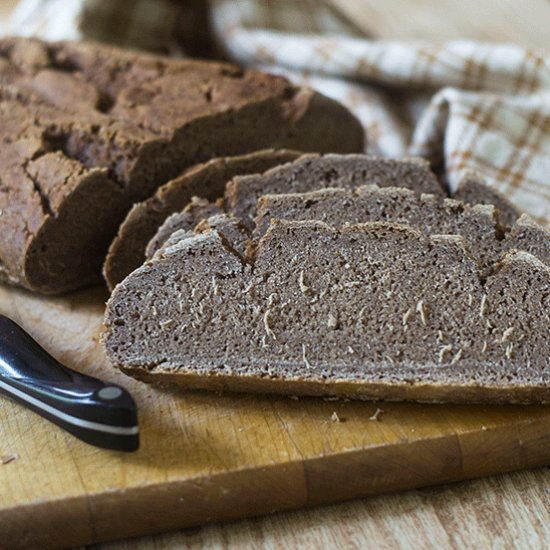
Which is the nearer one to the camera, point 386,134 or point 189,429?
point 189,429

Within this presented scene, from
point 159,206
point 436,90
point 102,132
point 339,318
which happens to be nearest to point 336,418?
point 339,318

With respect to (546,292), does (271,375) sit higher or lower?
lower

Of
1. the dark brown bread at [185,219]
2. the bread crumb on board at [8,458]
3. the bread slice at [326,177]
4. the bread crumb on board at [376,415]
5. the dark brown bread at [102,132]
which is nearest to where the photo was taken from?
the bread crumb on board at [8,458]

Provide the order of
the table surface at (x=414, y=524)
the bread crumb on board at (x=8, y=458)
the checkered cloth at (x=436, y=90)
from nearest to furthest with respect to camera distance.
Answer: the table surface at (x=414, y=524) < the bread crumb on board at (x=8, y=458) < the checkered cloth at (x=436, y=90)

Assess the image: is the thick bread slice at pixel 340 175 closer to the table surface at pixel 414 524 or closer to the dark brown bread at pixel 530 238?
the dark brown bread at pixel 530 238

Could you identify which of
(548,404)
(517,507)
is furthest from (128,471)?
(548,404)

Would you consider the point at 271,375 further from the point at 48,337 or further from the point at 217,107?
the point at 217,107

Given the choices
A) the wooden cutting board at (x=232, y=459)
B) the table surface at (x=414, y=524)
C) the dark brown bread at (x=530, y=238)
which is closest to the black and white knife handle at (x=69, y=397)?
the wooden cutting board at (x=232, y=459)

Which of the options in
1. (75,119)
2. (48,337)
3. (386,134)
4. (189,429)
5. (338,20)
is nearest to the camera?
(189,429)
